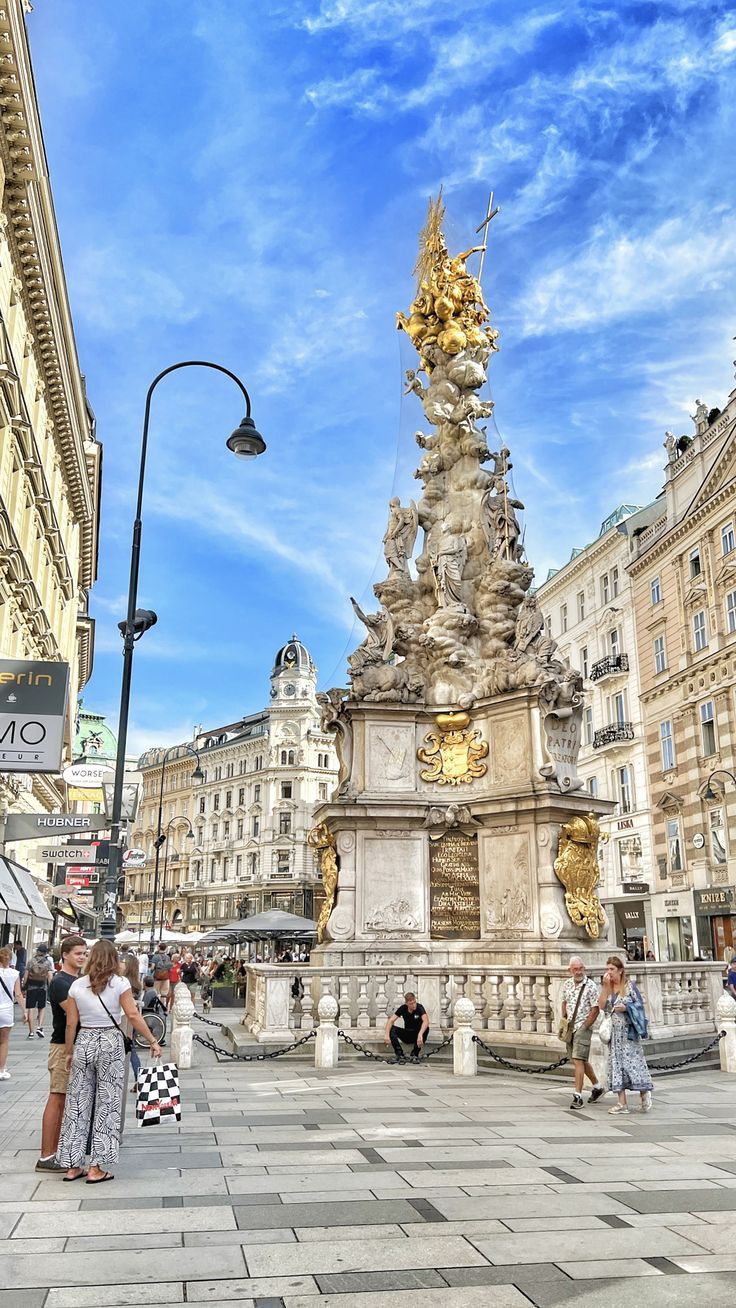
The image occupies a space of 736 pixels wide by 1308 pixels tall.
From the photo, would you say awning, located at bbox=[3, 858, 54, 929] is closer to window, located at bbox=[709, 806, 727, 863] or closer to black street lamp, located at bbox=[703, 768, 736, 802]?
black street lamp, located at bbox=[703, 768, 736, 802]

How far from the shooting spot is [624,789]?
46.4m

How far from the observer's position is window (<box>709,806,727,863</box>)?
36513 millimetres

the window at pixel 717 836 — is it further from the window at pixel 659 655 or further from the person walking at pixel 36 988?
the person walking at pixel 36 988

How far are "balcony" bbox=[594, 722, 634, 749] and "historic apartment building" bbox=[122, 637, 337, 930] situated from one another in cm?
3769

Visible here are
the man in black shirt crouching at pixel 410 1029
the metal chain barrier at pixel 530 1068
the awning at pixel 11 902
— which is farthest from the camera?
the awning at pixel 11 902

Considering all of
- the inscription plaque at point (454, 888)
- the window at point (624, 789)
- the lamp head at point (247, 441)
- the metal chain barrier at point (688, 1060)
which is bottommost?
the metal chain barrier at point (688, 1060)

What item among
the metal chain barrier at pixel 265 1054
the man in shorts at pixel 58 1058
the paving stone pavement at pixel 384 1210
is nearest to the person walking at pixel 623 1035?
the paving stone pavement at pixel 384 1210

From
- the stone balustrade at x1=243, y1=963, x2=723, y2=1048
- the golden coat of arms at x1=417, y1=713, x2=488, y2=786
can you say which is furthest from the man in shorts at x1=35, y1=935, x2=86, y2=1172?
the golden coat of arms at x1=417, y1=713, x2=488, y2=786

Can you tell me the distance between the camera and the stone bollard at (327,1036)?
14.9 m

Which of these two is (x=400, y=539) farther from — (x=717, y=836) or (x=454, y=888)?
(x=717, y=836)

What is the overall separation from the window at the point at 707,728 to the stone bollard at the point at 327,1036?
26.8 metres

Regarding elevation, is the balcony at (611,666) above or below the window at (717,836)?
above

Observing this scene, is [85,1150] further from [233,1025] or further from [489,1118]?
[233,1025]

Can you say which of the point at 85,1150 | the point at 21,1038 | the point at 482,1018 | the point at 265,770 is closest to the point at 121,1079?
the point at 85,1150
